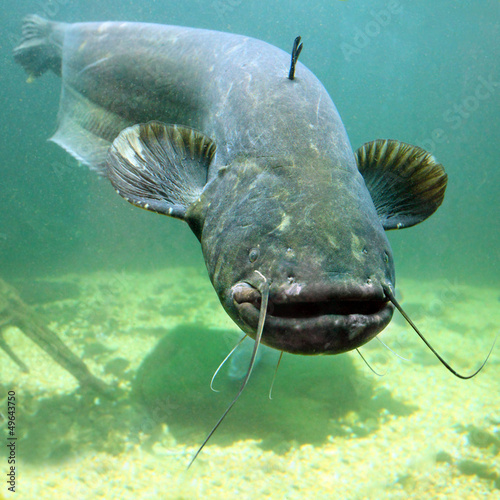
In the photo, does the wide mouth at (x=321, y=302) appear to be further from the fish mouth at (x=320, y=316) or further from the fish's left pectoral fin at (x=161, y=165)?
the fish's left pectoral fin at (x=161, y=165)

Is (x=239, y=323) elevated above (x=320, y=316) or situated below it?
below

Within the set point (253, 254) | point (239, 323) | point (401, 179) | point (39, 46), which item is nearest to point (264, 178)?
point (253, 254)

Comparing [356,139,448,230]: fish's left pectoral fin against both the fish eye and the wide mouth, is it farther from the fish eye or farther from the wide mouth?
the fish eye

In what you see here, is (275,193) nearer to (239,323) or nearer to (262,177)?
(262,177)

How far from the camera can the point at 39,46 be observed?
5.07 metres

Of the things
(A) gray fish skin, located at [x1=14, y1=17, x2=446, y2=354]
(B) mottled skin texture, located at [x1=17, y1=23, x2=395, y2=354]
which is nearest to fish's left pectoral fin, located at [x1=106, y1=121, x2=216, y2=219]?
(A) gray fish skin, located at [x1=14, y1=17, x2=446, y2=354]

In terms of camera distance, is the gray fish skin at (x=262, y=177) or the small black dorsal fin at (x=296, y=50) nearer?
the gray fish skin at (x=262, y=177)

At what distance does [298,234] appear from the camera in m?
1.26

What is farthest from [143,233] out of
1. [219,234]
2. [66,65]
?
[219,234]

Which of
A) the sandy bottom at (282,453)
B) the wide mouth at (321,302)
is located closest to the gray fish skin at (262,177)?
the wide mouth at (321,302)

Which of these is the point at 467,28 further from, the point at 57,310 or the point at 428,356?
the point at 57,310

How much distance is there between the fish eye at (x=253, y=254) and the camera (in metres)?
1.31

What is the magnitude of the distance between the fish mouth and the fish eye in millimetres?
141

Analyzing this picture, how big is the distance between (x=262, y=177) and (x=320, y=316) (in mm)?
752
